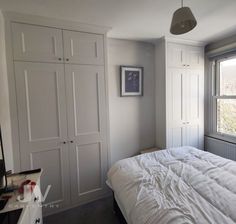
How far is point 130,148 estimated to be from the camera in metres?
2.82

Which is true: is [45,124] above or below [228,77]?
below

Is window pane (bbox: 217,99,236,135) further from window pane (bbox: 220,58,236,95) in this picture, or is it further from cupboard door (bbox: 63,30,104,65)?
cupboard door (bbox: 63,30,104,65)

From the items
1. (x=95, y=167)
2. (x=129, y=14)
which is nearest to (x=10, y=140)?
(x=95, y=167)

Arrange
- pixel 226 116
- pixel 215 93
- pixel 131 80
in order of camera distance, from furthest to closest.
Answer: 1. pixel 215 93
2. pixel 226 116
3. pixel 131 80

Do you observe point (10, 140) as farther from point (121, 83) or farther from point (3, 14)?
point (121, 83)

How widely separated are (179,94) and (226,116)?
937 mm

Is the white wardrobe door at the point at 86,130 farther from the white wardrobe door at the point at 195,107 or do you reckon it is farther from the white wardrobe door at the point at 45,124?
the white wardrobe door at the point at 195,107

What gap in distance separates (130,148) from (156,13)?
6.76ft

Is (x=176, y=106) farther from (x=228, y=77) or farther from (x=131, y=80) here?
(x=228, y=77)

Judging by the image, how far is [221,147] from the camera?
277 centimetres

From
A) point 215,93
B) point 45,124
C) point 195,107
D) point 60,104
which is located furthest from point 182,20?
point 215,93

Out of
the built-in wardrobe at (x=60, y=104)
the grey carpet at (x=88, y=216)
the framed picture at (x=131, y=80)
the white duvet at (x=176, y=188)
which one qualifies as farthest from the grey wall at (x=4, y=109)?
the framed picture at (x=131, y=80)

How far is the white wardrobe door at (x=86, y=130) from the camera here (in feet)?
6.88

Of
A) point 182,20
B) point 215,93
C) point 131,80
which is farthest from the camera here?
point 215,93
